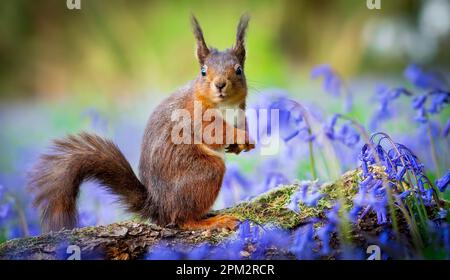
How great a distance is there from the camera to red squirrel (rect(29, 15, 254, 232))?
2.04 m

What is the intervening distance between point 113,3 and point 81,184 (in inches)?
28.9

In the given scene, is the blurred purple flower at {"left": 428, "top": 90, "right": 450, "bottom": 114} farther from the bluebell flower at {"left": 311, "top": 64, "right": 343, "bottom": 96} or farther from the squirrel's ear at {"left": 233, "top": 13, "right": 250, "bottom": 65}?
the squirrel's ear at {"left": 233, "top": 13, "right": 250, "bottom": 65}

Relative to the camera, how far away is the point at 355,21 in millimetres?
2699

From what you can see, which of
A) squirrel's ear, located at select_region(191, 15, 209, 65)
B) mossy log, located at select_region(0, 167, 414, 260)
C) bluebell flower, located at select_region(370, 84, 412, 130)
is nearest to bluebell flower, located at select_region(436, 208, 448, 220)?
mossy log, located at select_region(0, 167, 414, 260)

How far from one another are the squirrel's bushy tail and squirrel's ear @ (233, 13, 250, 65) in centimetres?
53

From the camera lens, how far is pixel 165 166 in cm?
205

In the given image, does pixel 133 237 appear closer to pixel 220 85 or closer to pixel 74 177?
pixel 74 177

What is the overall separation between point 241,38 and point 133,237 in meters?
0.75

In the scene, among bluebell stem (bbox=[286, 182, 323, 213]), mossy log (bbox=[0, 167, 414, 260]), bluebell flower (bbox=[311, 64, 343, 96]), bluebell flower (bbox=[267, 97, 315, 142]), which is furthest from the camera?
bluebell flower (bbox=[311, 64, 343, 96])

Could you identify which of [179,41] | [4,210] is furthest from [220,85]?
[4,210]

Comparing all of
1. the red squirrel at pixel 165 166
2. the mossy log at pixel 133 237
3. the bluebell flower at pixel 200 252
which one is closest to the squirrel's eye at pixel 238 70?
the red squirrel at pixel 165 166

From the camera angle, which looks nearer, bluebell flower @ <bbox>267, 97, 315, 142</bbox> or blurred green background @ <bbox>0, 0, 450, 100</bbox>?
bluebell flower @ <bbox>267, 97, 315, 142</bbox>

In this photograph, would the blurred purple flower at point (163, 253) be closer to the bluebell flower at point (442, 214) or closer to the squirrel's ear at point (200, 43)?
the squirrel's ear at point (200, 43)

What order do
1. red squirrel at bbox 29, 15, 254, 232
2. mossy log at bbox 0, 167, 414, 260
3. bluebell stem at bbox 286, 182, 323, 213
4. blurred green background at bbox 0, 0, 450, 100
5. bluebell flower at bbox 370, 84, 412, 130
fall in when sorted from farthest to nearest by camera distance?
blurred green background at bbox 0, 0, 450, 100, bluebell flower at bbox 370, 84, 412, 130, red squirrel at bbox 29, 15, 254, 232, mossy log at bbox 0, 167, 414, 260, bluebell stem at bbox 286, 182, 323, 213
